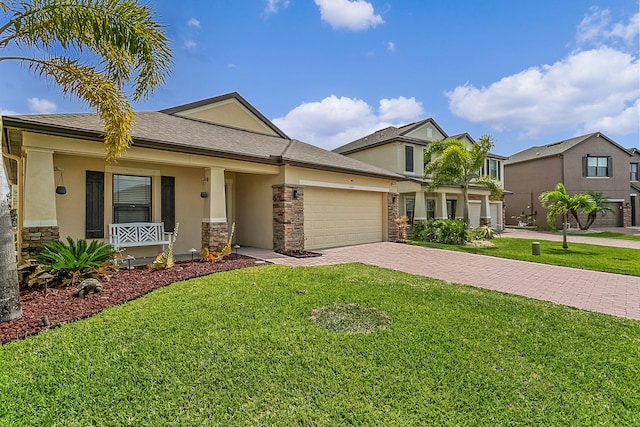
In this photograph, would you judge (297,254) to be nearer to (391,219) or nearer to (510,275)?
(510,275)

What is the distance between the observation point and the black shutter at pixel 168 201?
34.0 feet

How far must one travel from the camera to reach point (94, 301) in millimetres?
5387

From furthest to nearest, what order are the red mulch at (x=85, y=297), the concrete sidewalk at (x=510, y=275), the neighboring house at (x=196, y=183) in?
the neighboring house at (x=196, y=183)
the concrete sidewalk at (x=510, y=275)
the red mulch at (x=85, y=297)

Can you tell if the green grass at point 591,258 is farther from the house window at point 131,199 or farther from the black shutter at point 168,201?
the house window at point 131,199

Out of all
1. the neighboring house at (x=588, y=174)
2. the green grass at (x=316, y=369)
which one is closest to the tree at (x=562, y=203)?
the green grass at (x=316, y=369)

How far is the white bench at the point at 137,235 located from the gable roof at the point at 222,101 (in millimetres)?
5709

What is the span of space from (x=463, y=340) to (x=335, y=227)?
9242mm

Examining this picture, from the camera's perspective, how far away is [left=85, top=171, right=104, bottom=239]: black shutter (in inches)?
352

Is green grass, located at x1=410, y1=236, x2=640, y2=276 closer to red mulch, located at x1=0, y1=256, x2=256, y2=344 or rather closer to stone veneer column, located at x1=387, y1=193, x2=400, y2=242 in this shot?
stone veneer column, located at x1=387, y1=193, x2=400, y2=242

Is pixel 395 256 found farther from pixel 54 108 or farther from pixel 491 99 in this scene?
pixel 491 99

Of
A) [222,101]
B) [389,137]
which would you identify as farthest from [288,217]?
[389,137]

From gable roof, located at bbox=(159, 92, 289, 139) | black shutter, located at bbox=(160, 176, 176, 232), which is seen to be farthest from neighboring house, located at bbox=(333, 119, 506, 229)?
black shutter, located at bbox=(160, 176, 176, 232)

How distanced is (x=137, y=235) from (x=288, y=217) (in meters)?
4.87

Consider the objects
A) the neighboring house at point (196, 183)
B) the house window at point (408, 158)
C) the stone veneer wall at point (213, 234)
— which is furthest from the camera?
the house window at point (408, 158)
